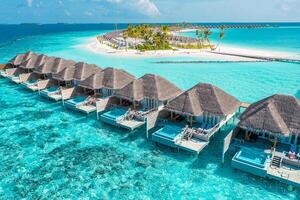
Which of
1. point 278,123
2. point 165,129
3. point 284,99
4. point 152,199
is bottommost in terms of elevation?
point 152,199

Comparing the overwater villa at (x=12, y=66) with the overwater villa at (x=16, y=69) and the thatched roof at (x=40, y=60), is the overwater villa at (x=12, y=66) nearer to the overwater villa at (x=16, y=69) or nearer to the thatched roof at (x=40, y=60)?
the overwater villa at (x=16, y=69)

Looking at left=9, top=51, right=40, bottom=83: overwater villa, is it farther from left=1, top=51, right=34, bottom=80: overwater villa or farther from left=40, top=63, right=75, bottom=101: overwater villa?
left=40, top=63, right=75, bottom=101: overwater villa

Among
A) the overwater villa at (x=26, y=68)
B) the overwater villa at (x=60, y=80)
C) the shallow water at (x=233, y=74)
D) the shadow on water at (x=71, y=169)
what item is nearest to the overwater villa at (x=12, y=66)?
the overwater villa at (x=26, y=68)

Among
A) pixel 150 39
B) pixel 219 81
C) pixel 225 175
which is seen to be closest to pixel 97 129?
pixel 225 175

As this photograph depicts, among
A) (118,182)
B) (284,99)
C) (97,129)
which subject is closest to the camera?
(118,182)

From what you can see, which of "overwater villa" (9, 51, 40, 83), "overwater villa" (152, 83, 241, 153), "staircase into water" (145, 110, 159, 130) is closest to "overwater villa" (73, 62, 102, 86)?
"overwater villa" (9, 51, 40, 83)

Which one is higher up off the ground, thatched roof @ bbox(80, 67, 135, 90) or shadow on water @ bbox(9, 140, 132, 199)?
thatched roof @ bbox(80, 67, 135, 90)

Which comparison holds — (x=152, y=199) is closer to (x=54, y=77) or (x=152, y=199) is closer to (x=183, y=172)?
(x=183, y=172)
